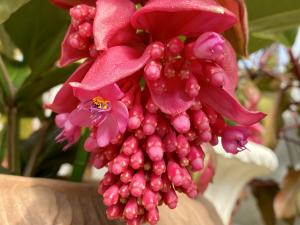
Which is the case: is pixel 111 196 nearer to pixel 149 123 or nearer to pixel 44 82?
pixel 149 123

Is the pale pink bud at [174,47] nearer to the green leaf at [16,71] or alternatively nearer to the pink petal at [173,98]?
the pink petal at [173,98]

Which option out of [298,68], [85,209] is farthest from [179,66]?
[298,68]

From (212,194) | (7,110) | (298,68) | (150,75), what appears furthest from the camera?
(298,68)

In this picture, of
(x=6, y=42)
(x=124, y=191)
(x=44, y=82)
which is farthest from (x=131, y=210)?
(x=6, y=42)

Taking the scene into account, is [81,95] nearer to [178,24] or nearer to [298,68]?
[178,24]

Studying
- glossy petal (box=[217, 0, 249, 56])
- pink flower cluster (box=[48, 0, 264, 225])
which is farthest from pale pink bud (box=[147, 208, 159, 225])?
glossy petal (box=[217, 0, 249, 56])

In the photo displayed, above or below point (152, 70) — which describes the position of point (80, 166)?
below
